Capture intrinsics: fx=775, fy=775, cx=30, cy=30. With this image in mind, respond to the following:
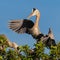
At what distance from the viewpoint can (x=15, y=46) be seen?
96.2ft

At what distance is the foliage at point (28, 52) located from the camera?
28891 millimetres

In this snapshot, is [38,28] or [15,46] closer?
[15,46]

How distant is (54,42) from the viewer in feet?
99.3

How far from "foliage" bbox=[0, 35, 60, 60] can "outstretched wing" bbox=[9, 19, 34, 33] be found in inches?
86.8

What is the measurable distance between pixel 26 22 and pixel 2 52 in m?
3.02

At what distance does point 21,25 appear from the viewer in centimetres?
3169

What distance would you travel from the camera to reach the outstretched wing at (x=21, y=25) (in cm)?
3152

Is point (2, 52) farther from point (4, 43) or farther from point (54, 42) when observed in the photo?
point (54, 42)

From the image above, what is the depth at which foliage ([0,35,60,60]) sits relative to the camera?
28.9 metres

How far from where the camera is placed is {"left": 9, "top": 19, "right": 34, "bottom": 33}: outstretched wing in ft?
103

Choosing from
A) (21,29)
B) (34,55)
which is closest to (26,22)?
(21,29)

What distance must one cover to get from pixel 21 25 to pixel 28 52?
2.54 metres

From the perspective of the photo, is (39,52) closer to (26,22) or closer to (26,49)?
(26,49)

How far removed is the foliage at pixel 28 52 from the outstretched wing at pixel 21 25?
220cm
